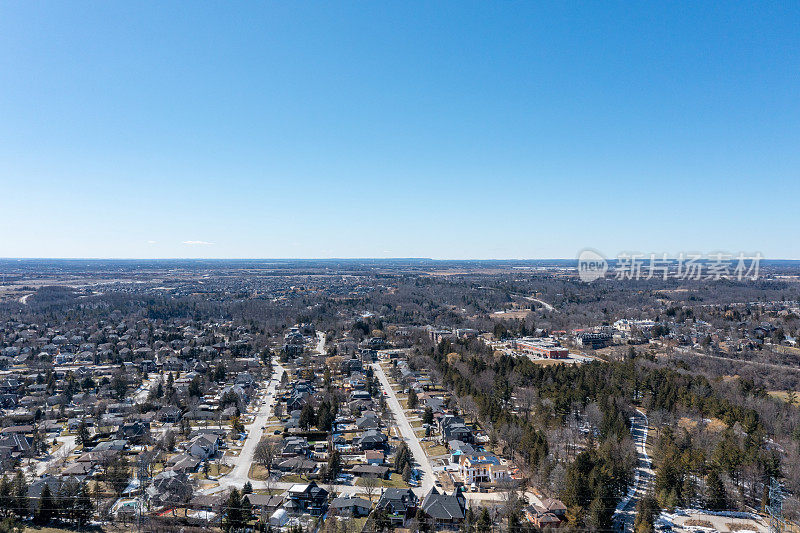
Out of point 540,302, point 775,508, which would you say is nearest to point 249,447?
point 775,508

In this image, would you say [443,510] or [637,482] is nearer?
[443,510]

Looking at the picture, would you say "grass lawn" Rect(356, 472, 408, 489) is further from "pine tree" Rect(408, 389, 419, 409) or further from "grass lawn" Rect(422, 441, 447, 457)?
"pine tree" Rect(408, 389, 419, 409)

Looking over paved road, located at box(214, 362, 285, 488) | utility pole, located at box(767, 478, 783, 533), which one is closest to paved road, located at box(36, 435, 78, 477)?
paved road, located at box(214, 362, 285, 488)

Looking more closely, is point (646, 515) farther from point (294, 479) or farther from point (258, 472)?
point (258, 472)

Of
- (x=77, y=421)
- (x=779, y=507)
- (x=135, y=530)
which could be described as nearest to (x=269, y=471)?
(x=135, y=530)

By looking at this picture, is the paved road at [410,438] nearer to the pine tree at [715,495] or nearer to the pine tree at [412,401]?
the pine tree at [412,401]

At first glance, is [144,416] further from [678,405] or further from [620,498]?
[678,405]
